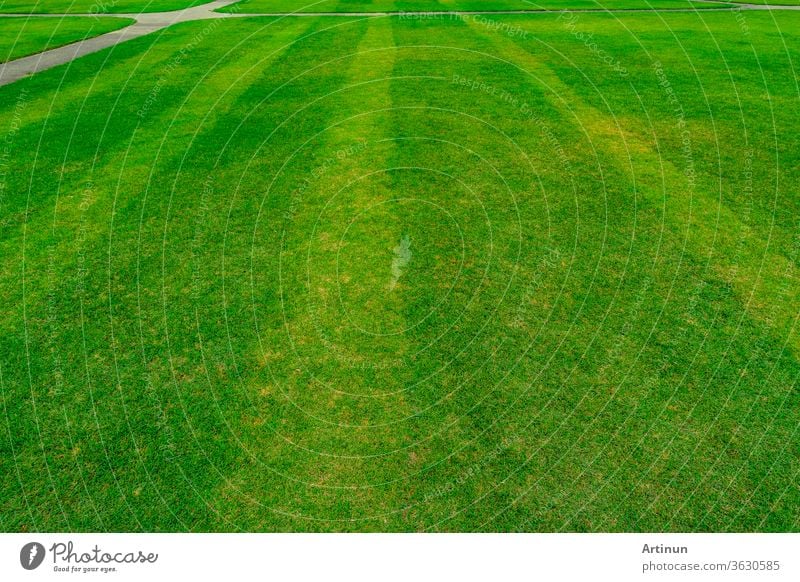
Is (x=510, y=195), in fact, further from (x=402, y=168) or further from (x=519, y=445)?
(x=519, y=445)

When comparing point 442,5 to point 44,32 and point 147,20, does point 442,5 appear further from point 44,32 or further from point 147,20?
point 44,32

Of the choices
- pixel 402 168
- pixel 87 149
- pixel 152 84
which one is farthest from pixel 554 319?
pixel 152 84

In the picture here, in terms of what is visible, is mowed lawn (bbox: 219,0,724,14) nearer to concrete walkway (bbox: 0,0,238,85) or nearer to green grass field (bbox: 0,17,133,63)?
concrete walkway (bbox: 0,0,238,85)

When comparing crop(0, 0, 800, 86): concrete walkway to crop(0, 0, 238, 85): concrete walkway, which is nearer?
crop(0, 0, 238, 85): concrete walkway

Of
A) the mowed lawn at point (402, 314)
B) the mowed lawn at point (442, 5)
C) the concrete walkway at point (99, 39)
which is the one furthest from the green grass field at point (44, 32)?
the mowed lawn at point (402, 314)

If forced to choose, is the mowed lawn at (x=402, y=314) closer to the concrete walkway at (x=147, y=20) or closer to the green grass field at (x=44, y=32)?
the concrete walkway at (x=147, y=20)

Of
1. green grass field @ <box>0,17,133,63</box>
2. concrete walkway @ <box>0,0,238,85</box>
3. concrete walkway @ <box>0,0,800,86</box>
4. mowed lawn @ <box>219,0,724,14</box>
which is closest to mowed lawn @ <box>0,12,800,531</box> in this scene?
concrete walkway @ <box>0,0,238,85</box>
